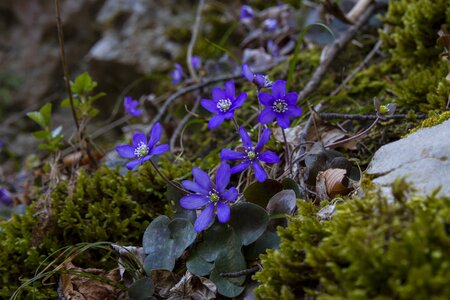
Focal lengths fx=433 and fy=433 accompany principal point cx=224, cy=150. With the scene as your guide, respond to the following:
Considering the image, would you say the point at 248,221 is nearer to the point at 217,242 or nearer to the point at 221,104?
the point at 217,242

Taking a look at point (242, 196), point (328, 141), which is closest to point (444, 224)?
point (242, 196)

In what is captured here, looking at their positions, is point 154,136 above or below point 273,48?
above

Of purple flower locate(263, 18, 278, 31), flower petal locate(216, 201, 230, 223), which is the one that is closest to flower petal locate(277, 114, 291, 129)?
flower petal locate(216, 201, 230, 223)

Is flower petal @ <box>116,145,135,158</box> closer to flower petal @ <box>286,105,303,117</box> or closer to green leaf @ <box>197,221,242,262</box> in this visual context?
green leaf @ <box>197,221,242,262</box>

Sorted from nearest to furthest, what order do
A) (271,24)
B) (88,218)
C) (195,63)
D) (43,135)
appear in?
(88,218), (43,135), (195,63), (271,24)

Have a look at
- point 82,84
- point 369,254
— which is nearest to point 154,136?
point 82,84

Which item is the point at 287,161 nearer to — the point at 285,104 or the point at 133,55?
the point at 285,104

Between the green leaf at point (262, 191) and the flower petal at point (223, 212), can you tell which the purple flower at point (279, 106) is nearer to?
the green leaf at point (262, 191)
